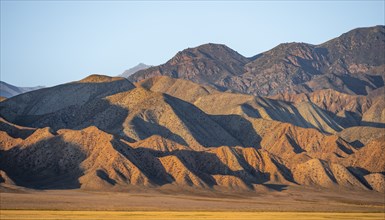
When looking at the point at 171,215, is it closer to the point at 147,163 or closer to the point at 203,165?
the point at 147,163

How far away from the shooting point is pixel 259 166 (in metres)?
183

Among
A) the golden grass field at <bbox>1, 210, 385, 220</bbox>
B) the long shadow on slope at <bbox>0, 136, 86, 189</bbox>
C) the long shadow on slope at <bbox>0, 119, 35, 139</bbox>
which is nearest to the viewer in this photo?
the golden grass field at <bbox>1, 210, 385, 220</bbox>

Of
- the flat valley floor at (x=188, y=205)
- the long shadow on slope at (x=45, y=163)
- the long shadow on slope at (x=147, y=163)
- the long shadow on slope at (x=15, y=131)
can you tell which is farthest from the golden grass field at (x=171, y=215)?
the long shadow on slope at (x=15, y=131)

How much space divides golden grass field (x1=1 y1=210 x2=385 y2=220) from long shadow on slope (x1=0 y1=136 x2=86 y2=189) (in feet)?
165

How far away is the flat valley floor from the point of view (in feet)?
328

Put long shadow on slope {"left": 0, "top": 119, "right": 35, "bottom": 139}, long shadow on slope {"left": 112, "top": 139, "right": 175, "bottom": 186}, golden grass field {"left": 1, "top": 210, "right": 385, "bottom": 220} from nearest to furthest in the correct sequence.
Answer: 1. golden grass field {"left": 1, "top": 210, "right": 385, "bottom": 220}
2. long shadow on slope {"left": 112, "top": 139, "right": 175, "bottom": 186}
3. long shadow on slope {"left": 0, "top": 119, "right": 35, "bottom": 139}

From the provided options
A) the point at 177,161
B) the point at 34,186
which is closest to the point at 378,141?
the point at 177,161

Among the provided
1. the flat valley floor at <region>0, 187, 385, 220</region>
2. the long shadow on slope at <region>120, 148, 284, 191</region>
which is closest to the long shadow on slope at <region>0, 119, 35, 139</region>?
the long shadow on slope at <region>120, 148, 284, 191</region>

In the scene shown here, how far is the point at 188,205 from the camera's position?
121 m

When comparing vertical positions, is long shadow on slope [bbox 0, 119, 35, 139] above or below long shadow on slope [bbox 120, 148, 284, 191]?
above

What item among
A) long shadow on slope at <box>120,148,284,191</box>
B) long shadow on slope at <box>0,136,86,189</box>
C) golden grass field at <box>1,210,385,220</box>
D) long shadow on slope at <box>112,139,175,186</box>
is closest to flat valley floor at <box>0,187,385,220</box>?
golden grass field at <box>1,210,385,220</box>

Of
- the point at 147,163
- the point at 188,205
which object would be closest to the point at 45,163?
the point at 147,163

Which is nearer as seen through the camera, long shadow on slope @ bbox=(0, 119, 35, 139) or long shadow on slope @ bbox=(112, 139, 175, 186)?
long shadow on slope @ bbox=(112, 139, 175, 186)

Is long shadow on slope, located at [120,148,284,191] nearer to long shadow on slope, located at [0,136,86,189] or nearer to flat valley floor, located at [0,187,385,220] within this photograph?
long shadow on slope, located at [0,136,86,189]
